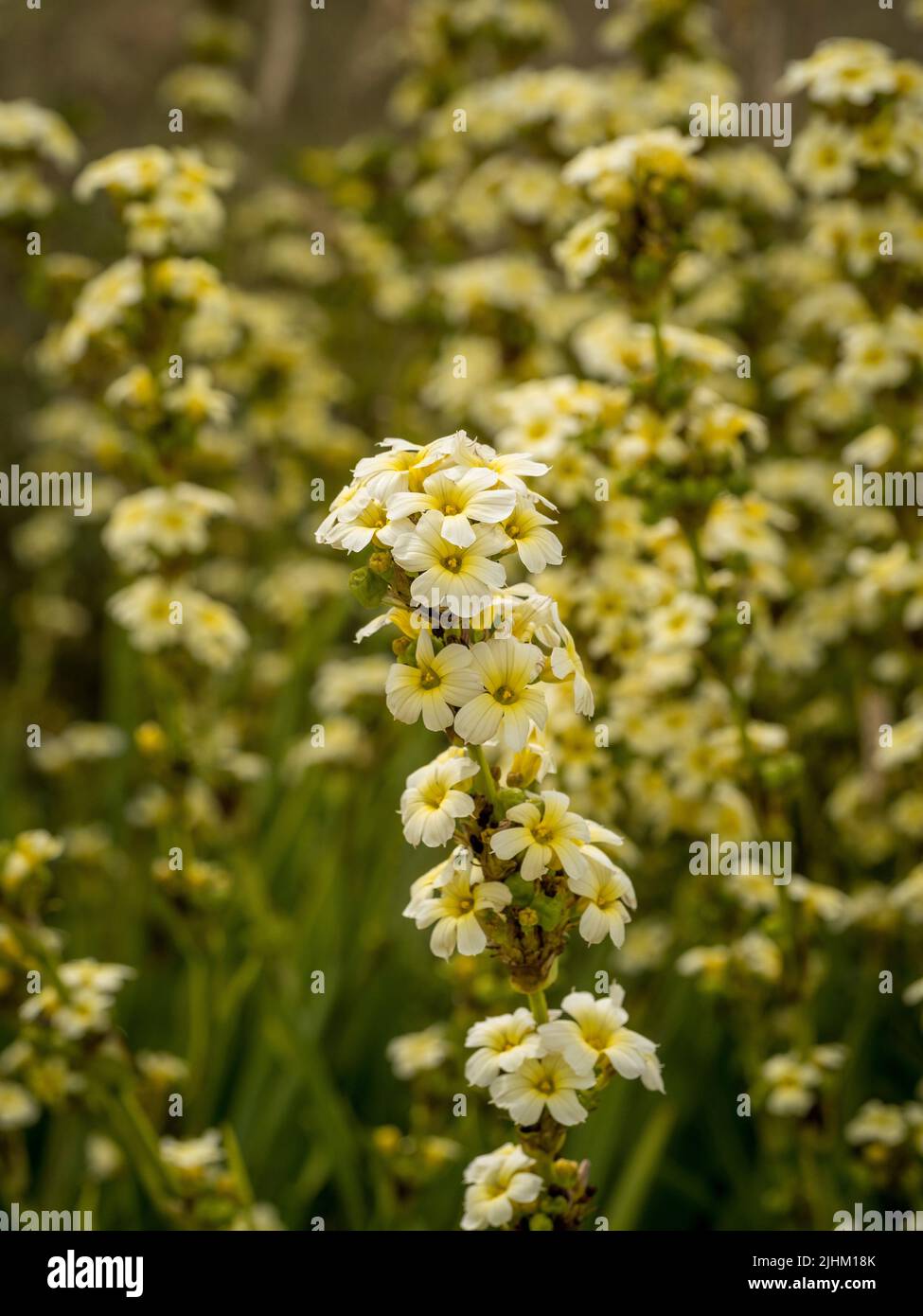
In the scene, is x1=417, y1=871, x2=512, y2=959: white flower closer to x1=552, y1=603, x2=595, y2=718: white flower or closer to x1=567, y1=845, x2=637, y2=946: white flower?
x1=567, y1=845, x2=637, y2=946: white flower

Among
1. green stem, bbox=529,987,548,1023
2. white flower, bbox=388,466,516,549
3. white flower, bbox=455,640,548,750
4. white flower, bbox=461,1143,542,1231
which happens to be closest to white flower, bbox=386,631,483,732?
white flower, bbox=455,640,548,750

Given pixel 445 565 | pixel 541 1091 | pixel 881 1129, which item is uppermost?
pixel 445 565

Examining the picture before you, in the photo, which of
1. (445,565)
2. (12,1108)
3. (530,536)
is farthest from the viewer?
(12,1108)

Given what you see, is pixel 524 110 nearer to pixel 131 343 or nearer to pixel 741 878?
pixel 131 343

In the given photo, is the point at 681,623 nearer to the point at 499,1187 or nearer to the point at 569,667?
the point at 569,667

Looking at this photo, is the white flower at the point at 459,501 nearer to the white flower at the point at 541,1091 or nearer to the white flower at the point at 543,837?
the white flower at the point at 543,837

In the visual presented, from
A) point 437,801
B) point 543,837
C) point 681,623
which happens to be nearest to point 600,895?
point 543,837
